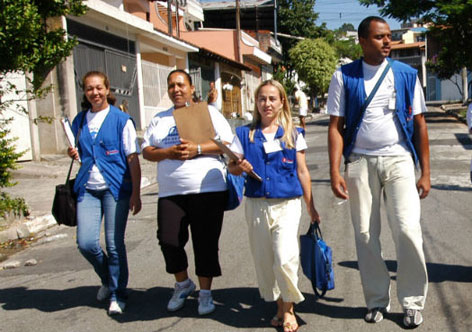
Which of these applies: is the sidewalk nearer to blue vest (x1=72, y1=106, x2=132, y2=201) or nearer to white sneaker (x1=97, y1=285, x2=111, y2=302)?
white sneaker (x1=97, y1=285, x2=111, y2=302)

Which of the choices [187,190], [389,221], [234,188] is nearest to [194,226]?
[187,190]

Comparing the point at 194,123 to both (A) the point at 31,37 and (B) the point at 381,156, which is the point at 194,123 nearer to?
(B) the point at 381,156

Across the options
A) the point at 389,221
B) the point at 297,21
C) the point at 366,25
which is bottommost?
the point at 389,221

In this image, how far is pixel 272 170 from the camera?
3951 mm

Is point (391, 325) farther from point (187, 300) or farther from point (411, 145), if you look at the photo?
point (187, 300)

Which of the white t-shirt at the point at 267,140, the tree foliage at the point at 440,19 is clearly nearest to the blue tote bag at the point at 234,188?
the white t-shirt at the point at 267,140

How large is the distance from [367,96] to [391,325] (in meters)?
1.62

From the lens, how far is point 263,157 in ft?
13.1

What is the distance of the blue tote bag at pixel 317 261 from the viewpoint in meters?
3.95

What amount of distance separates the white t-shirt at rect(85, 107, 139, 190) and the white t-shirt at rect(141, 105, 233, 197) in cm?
18

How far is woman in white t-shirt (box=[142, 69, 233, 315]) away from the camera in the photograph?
426 cm

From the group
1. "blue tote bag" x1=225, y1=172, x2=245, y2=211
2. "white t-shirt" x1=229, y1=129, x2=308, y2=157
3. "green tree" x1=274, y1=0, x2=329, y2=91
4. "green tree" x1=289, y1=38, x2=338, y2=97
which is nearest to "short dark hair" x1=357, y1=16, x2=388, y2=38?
"white t-shirt" x1=229, y1=129, x2=308, y2=157

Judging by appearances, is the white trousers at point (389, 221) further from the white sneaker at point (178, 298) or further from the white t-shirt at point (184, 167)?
the white sneaker at point (178, 298)

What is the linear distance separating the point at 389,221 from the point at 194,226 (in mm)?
1492
